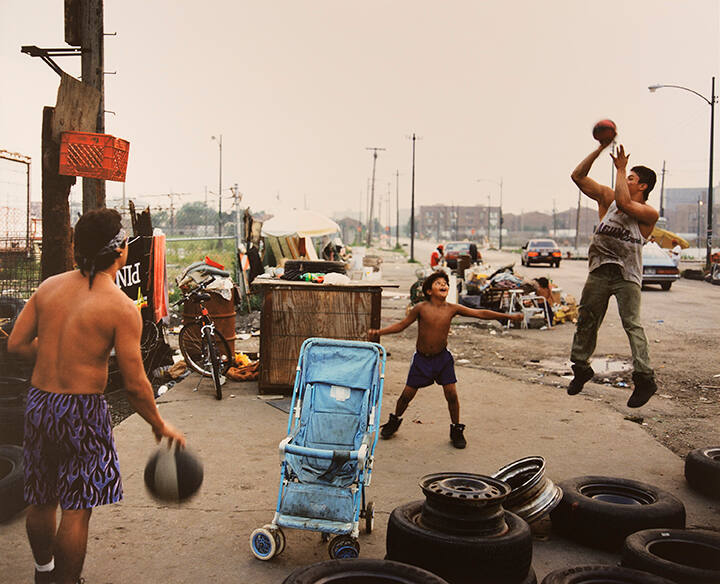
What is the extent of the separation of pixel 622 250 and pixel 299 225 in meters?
15.2

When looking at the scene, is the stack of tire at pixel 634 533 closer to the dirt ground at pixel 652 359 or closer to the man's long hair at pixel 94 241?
the dirt ground at pixel 652 359

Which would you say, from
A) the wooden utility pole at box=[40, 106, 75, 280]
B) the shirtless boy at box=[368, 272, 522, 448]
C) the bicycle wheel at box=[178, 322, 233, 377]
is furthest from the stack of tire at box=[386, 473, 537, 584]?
the bicycle wheel at box=[178, 322, 233, 377]

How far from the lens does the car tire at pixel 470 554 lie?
3.71m

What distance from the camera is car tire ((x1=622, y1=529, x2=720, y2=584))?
3.70m

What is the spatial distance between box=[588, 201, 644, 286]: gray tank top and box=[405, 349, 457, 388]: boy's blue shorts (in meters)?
2.29

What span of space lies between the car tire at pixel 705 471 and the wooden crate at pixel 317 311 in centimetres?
368

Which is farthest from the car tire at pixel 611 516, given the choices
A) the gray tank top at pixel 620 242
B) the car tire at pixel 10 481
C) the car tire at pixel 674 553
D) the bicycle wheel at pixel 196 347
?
the bicycle wheel at pixel 196 347

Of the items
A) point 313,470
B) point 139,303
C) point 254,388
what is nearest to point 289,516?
point 313,470

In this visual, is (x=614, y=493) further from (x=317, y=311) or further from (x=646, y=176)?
(x=317, y=311)

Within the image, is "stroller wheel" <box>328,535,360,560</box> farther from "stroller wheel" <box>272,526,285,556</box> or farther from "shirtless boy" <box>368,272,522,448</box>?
"shirtless boy" <box>368,272,522,448</box>

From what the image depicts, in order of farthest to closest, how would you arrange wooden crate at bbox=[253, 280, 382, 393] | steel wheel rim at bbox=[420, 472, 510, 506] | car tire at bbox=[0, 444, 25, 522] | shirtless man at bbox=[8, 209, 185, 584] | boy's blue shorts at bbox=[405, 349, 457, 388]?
wooden crate at bbox=[253, 280, 382, 393], boy's blue shorts at bbox=[405, 349, 457, 388], car tire at bbox=[0, 444, 25, 522], steel wheel rim at bbox=[420, 472, 510, 506], shirtless man at bbox=[8, 209, 185, 584]

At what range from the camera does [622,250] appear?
15.1 feet

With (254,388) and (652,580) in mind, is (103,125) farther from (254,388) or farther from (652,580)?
(652,580)

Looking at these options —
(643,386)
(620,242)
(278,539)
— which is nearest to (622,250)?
(620,242)
